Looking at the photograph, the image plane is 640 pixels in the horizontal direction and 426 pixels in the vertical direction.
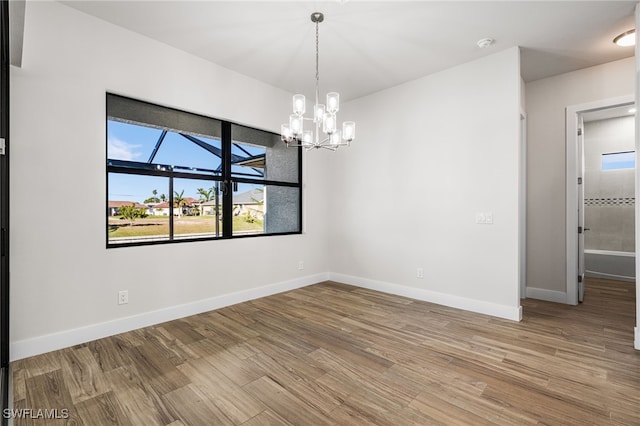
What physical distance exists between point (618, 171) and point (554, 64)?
135 inches

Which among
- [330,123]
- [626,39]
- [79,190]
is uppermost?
[626,39]

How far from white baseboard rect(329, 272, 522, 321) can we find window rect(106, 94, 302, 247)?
4.43 ft

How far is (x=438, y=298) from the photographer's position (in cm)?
375

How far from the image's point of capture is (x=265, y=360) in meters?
2.33

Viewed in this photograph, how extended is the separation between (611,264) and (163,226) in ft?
23.1

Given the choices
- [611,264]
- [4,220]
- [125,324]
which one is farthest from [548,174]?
[4,220]

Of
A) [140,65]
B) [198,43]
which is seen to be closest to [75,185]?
[140,65]

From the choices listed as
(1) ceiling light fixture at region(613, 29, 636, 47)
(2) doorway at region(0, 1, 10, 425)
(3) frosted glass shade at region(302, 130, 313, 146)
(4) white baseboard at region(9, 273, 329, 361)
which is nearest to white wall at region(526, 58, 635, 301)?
(1) ceiling light fixture at region(613, 29, 636, 47)

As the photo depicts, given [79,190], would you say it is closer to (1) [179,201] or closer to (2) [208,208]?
(1) [179,201]

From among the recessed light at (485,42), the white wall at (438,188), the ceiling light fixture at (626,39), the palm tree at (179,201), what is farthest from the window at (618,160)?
Answer: the palm tree at (179,201)

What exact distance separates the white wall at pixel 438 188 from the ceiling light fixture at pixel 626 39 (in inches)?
35.2

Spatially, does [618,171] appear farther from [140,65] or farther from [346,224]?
[140,65]

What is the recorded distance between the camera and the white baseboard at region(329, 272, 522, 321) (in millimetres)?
3219

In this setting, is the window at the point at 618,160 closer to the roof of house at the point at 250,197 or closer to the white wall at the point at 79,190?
the roof of house at the point at 250,197
